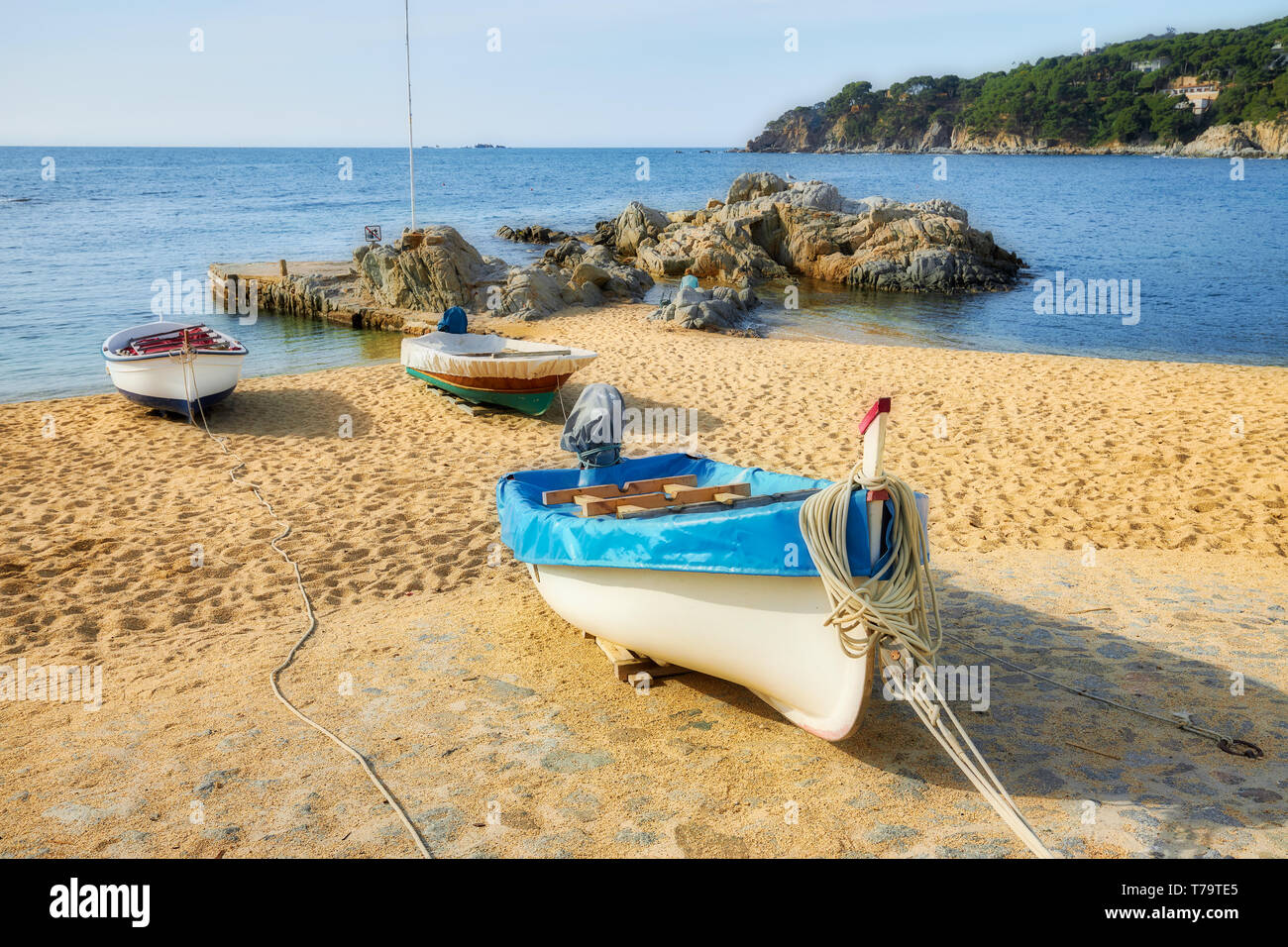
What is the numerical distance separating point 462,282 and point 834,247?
1488 centimetres

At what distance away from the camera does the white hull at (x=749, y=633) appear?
4.02m

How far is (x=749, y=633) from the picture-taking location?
4301mm

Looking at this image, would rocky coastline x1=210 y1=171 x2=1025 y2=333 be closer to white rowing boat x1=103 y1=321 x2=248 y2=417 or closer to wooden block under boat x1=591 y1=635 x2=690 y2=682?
white rowing boat x1=103 y1=321 x2=248 y2=417

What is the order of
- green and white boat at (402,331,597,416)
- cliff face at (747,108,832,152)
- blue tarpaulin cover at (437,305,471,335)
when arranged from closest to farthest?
1. green and white boat at (402,331,597,416)
2. blue tarpaulin cover at (437,305,471,335)
3. cliff face at (747,108,832,152)

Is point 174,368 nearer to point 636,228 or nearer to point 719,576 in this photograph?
point 719,576

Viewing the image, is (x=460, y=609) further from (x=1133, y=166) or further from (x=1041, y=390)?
(x=1133, y=166)

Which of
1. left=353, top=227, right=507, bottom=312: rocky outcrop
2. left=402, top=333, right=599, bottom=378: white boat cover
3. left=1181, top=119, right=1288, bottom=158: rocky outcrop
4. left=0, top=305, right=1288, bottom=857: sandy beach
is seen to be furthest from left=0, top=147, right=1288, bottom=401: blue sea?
left=1181, top=119, right=1288, bottom=158: rocky outcrop

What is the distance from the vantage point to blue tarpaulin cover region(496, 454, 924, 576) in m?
3.93

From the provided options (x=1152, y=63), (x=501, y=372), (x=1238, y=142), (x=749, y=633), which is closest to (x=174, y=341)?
(x=501, y=372)

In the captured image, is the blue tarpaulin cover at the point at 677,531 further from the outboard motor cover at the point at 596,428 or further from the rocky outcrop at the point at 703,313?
the rocky outcrop at the point at 703,313

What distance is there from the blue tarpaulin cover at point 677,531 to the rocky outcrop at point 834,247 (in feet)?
67.6

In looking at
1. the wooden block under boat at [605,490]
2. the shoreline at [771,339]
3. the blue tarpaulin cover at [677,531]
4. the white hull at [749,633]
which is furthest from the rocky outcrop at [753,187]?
the white hull at [749,633]

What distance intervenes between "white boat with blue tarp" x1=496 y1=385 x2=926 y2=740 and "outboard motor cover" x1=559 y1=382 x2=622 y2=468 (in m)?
0.43
